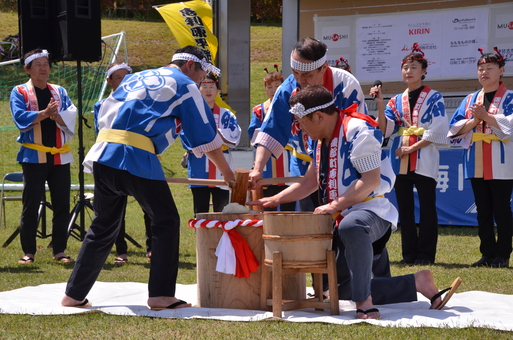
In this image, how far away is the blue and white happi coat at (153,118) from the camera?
3521 mm

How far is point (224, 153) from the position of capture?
568cm

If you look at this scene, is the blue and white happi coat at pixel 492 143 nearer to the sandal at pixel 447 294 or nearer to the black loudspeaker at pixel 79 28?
the sandal at pixel 447 294

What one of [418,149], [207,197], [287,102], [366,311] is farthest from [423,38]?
[366,311]

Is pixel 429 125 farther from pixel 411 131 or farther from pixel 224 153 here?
pixel 224 153

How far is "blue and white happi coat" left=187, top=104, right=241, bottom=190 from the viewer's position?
5.55 meters

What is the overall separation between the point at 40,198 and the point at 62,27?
69.0 inches

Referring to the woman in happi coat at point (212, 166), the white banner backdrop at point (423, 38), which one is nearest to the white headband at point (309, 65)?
the woman in happi coat at point (212, 166)

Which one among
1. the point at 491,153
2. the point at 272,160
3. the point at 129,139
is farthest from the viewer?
the point at 272,160

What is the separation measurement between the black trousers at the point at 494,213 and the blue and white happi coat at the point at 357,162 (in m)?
2.19

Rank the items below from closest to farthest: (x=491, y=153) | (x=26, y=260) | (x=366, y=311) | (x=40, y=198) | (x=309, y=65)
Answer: (x=366, y=311), (x=309, y=65), (x=491, y=153), (x=26, y=260), (x=40, y=198)

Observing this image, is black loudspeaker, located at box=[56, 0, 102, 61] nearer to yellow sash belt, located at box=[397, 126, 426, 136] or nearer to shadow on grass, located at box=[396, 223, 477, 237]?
yellow sash belt, located at box=[397, 126, 426, 136]

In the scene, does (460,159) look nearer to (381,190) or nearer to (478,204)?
(478,204)

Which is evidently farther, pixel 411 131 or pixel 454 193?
pixel 454 193

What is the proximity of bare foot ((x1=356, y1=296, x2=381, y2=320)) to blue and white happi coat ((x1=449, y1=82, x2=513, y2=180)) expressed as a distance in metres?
2.48
